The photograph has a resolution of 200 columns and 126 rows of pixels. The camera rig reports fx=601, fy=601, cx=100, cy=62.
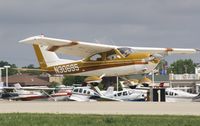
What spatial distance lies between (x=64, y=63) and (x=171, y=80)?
87.0 meters

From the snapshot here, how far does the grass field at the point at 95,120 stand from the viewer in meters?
20.3

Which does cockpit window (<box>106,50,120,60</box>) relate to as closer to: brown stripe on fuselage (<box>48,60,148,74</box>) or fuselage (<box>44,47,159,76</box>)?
fuselage (<box>44,47,159,76</box>)

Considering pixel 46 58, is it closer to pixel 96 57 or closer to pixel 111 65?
pixel 96 57

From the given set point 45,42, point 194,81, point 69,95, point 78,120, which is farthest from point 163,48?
point 194,81

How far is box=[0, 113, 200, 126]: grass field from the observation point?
66.5 ft

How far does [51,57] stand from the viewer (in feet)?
151

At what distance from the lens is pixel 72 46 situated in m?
43.5

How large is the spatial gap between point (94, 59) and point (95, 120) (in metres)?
21.8

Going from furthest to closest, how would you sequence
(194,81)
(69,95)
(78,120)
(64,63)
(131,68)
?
1. (194,81)
2. (69,95)
3. (64,63)
4. (131,68)
5. (78,120)

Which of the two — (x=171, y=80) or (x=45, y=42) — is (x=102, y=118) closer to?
(x=45, y=42)

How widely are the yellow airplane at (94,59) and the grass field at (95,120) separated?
57.1 feet

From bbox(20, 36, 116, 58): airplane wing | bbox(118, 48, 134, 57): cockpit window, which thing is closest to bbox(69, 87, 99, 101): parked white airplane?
bbox(20, 36, 116, 58): airplane wing

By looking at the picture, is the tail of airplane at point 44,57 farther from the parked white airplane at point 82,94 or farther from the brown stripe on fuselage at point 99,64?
the parked white airplane at point 82,94

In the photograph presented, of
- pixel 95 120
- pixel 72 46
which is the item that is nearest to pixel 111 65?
pixel 72 46
